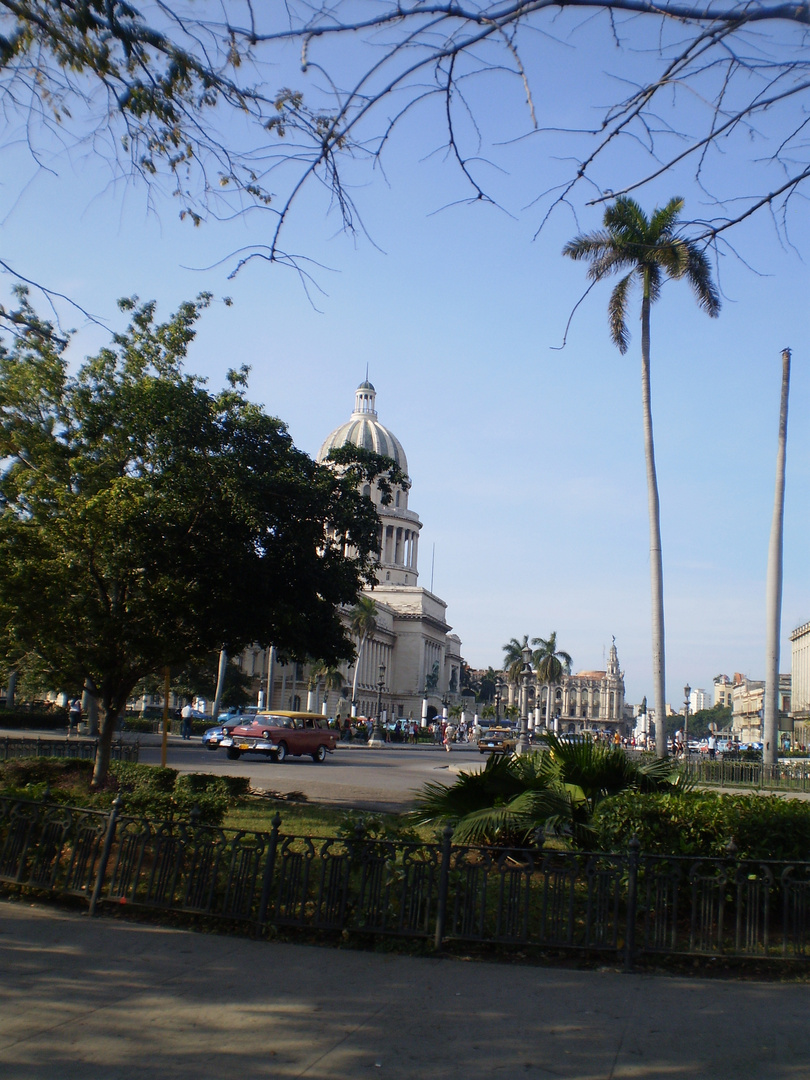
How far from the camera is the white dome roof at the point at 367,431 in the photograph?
110062 millimetres

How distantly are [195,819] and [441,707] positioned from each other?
10522cm

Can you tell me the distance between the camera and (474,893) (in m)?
7.03

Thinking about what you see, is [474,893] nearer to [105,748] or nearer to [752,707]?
[105,748]

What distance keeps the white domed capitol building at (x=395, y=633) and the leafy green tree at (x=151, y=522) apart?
6920 cm

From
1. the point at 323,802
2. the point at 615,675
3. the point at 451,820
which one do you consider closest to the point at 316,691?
the point at 323,802

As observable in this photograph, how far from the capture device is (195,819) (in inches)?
316

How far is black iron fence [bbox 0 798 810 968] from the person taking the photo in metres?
6.96

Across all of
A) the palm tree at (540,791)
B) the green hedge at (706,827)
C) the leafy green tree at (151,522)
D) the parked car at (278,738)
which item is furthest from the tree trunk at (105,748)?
the parked car at (278,738)

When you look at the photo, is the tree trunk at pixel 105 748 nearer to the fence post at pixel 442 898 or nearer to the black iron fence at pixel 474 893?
the black iron fence at pixel 474 893

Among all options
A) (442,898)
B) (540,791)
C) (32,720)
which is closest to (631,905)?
(442,898)

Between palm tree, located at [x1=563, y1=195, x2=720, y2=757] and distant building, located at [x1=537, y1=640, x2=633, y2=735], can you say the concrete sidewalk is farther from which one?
distant building, located at [x1=537, y1=640, x2=633, y2=735]

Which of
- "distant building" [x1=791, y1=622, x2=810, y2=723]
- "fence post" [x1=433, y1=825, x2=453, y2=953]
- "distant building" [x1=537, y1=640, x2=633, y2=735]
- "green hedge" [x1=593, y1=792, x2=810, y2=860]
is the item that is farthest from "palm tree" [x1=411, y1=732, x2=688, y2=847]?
"distant building" [x1=537, y1=640, x2=633, y2=735]

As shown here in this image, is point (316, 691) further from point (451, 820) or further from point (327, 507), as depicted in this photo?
point (451, 820)

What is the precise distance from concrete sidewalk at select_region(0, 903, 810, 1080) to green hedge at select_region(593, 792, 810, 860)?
4.13ft
